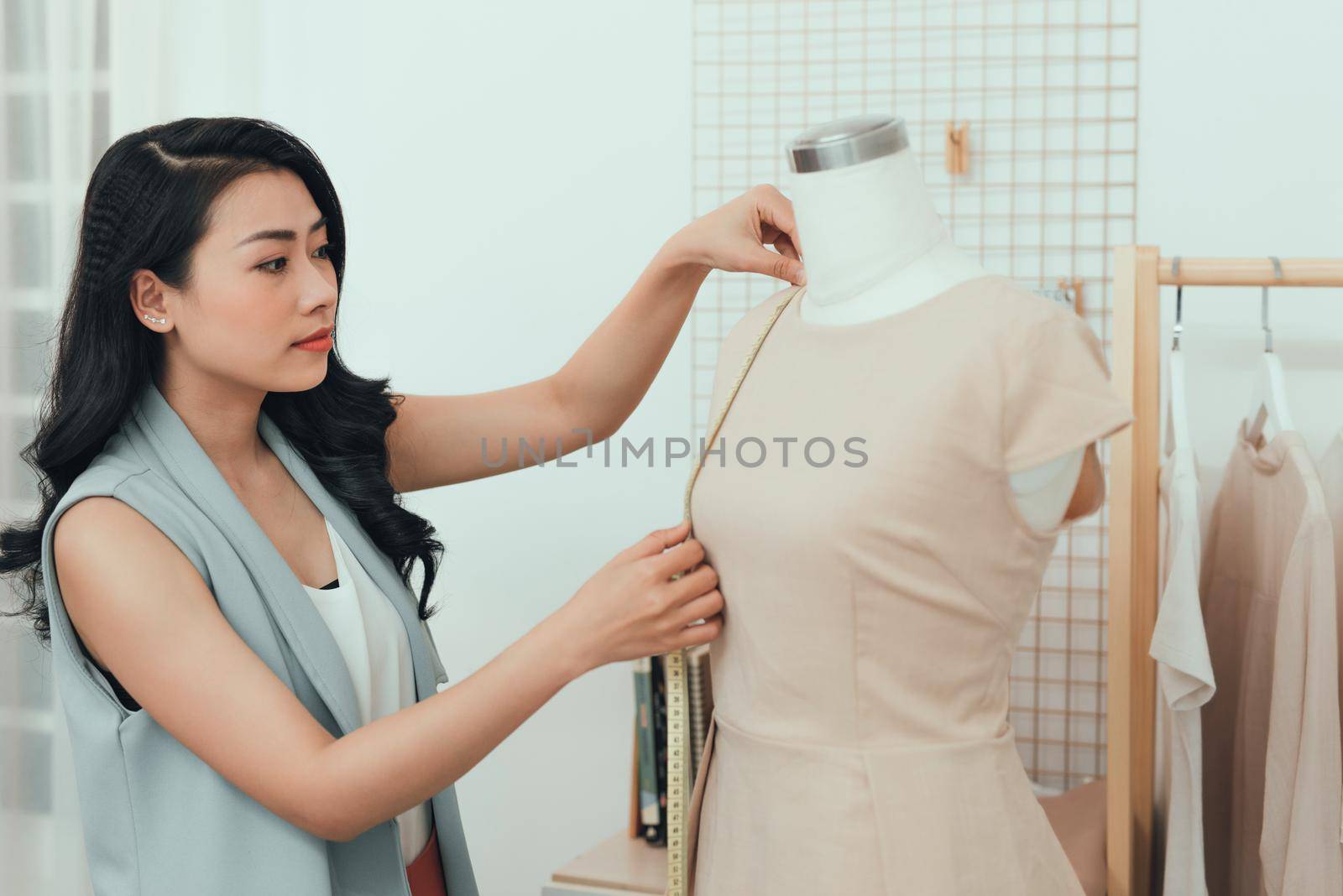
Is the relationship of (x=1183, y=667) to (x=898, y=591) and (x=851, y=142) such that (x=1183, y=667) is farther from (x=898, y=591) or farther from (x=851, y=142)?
(x=851, y=142)

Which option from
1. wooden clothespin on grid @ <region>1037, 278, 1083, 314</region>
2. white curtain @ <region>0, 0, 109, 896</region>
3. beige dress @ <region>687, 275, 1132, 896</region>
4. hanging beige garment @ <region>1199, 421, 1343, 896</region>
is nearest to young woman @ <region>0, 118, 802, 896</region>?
beige dress @ <region>687, 275, 1132, 896</region>

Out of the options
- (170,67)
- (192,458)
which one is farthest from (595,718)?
(170,67)

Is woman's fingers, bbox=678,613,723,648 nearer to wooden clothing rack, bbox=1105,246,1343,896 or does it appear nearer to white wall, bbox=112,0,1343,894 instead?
wooden clothing rack, bbox=1105,246,1343,896

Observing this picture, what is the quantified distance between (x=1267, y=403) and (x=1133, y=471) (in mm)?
240

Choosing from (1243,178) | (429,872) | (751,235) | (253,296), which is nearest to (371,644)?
(429,872)

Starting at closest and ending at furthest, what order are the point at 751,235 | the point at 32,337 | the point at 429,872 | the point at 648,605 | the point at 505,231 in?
the point at 648,605 < the point at 751,235 < the point at 429,872 < the point at 32,337 < the point at 505,231

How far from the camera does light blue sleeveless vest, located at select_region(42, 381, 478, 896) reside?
1.19 m

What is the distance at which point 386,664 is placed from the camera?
4.59 ft

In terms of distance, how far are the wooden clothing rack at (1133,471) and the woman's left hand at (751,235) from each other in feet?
1.45

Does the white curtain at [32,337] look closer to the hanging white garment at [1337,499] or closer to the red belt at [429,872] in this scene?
the red belt at [429,872]

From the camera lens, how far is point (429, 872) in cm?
145

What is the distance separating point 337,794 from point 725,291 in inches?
54.8

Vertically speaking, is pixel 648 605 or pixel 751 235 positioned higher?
pixel 751 235

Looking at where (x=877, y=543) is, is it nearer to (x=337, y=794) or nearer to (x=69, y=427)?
(x=337, y=794)
